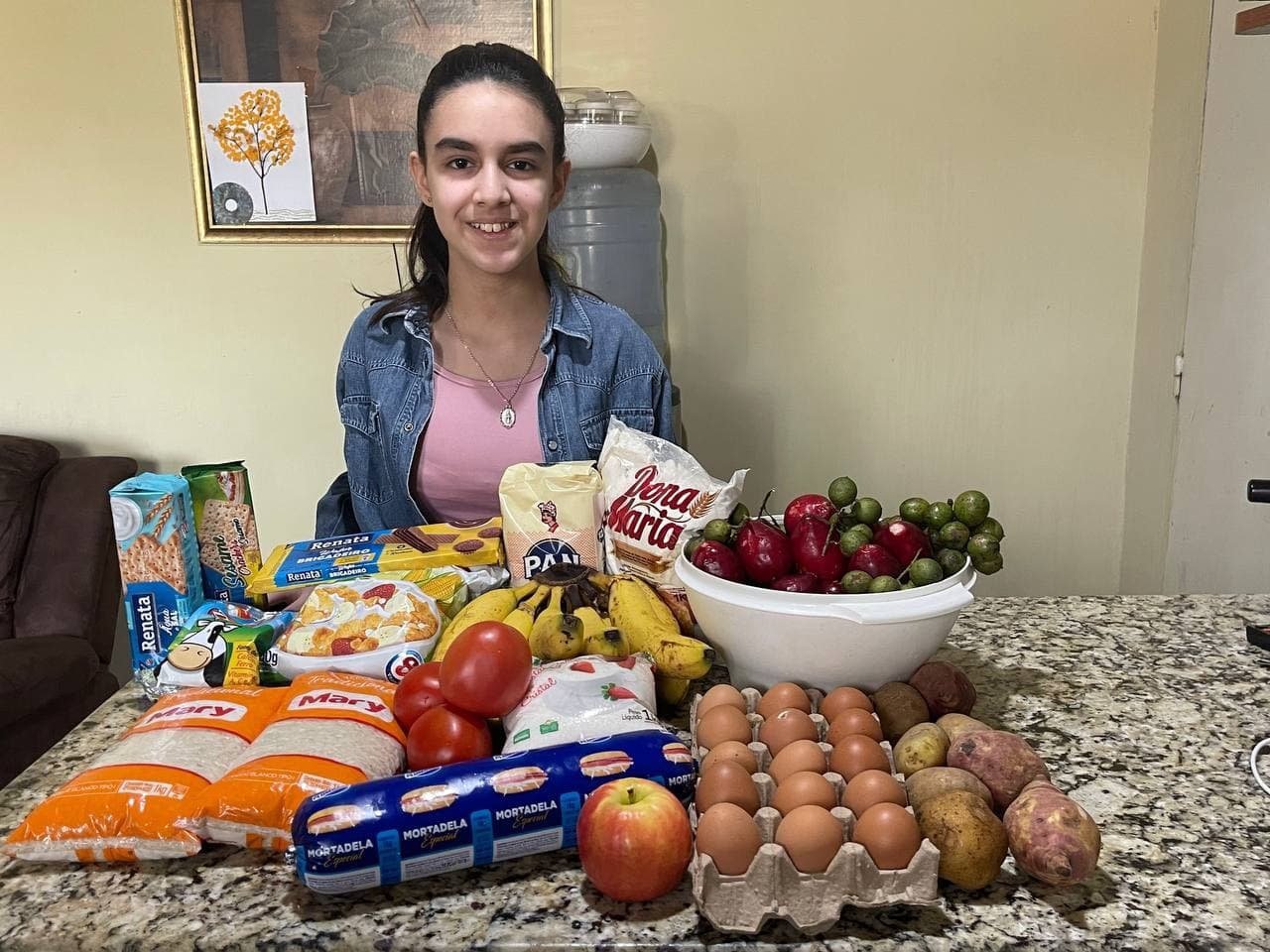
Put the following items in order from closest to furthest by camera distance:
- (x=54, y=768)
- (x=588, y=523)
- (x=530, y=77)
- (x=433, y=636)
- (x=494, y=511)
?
1. (x=54, y=768)
2. (x=433, y=636)
3. (x=588, y=523)
4. (x=530, y=77)
5. (x=494, y=511)

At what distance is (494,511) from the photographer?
168cm

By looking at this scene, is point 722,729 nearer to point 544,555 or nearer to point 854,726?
point 854,726

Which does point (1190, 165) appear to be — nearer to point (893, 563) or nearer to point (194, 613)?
point (893, 563)

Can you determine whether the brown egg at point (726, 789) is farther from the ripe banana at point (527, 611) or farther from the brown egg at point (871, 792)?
the ripe banana at point (527, 611)

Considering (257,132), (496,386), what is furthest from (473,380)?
(257,132)

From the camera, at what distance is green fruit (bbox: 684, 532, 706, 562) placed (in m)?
1.08

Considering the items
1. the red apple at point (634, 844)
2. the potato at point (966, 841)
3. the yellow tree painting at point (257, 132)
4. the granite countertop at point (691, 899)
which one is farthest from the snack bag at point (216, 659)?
the yellow tree painting at point (257, 132)

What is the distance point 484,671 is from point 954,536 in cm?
50

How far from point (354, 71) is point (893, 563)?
2099mm

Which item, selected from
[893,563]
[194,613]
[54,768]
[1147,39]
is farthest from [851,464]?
[54,768]

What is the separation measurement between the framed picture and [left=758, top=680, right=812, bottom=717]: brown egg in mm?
1983

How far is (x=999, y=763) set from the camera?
80cm

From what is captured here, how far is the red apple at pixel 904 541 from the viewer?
101 centimetres

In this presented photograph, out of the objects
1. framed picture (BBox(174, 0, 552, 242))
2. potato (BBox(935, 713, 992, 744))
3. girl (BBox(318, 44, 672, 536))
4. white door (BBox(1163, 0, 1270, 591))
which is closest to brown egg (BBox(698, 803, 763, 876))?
potato (BBox(935, 713, 992, 744))
